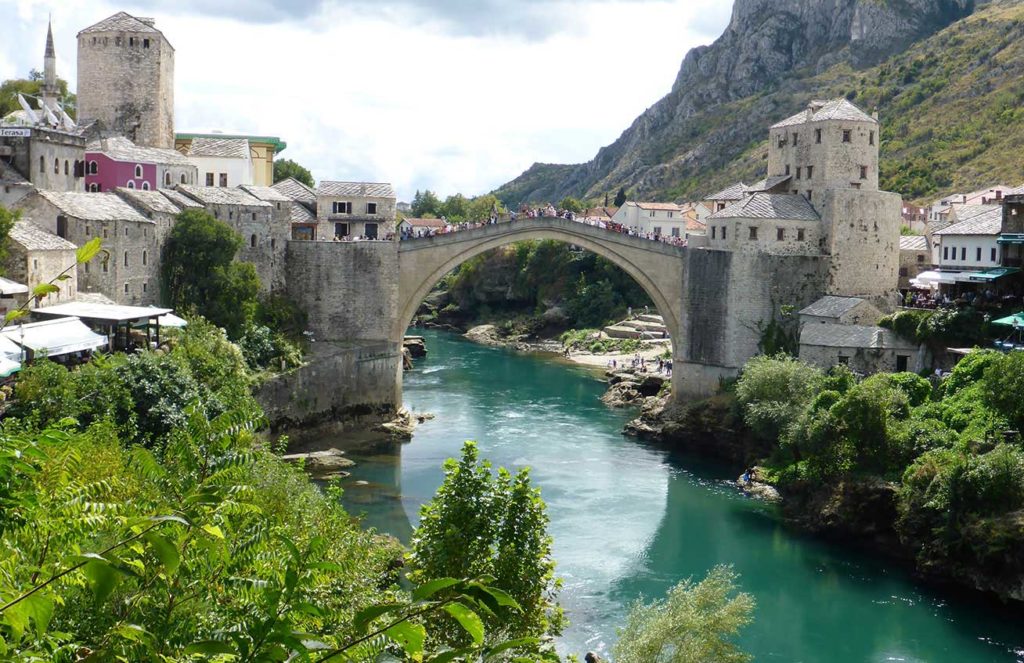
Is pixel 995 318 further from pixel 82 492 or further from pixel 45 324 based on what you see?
pixel 82 492

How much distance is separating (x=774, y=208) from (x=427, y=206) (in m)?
67.1

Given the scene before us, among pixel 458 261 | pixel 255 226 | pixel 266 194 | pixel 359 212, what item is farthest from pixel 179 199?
pixel 458 261

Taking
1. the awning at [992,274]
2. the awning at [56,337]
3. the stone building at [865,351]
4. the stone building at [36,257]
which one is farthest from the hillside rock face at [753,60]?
the awning at [56,337]

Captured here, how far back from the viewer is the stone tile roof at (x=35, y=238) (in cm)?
2814

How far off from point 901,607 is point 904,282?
22.5m

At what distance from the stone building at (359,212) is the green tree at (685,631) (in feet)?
83.5

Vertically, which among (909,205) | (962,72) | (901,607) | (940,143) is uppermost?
(962,72)

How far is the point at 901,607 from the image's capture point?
2212cm

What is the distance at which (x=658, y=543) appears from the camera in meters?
26.2

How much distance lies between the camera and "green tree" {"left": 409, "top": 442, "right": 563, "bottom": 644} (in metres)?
13.9

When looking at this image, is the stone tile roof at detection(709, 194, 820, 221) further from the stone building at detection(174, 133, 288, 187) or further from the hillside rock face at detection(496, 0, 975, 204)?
the hillside rock face at detection(496, 0, 975, 204)

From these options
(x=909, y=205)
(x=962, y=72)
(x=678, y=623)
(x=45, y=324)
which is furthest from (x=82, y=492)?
(x=962, y=72)

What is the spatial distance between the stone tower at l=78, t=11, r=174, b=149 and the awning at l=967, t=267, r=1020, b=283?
28967mm

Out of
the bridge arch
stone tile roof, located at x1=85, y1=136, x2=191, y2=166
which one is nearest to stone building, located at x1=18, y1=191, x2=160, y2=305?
stone tile roof, located at x1=85, y1=136, x2=191, y2=166
